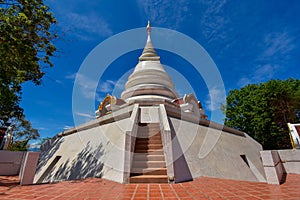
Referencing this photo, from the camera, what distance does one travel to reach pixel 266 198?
3.10 metres

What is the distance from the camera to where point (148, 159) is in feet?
16.5

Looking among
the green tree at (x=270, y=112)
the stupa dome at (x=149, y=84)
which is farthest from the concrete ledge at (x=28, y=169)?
the green tree at (x=270, y=112)

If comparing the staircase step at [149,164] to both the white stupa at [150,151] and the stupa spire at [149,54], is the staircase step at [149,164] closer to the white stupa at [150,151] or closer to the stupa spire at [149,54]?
the white stupa at [150,151]

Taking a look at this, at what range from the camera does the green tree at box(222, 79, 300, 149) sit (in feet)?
46.3

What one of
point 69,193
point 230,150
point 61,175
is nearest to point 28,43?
point 61,175

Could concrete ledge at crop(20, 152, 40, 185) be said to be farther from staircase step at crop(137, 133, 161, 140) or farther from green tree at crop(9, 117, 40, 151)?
green tree at crop(9, 117, 40, 151)

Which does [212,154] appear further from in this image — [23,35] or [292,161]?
[23,35]

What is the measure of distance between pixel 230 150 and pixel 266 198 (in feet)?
14.2

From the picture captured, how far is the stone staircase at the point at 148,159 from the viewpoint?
14.0ft

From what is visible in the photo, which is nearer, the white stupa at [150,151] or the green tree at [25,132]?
the white stupa at [150,151]

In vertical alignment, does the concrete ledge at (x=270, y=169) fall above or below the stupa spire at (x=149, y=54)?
below

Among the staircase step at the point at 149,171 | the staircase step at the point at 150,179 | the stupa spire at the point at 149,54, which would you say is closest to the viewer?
the staircase step at the point at 150,179

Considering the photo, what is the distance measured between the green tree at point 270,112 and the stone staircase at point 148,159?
1279cm

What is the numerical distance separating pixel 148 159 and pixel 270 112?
1487 cm
